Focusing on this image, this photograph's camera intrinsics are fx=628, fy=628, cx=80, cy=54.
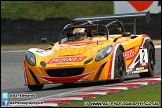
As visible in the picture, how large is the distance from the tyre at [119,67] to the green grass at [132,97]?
1136 millimetres

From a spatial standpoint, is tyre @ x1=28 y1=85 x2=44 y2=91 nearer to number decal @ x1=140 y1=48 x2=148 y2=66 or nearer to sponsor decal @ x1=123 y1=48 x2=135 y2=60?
sponsor decal @ x1=123 y1=48 x2=135 y2=60

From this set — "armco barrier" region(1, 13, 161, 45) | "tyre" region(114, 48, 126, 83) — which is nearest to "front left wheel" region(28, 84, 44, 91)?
"tyre" region(114, 48, 126, 83)

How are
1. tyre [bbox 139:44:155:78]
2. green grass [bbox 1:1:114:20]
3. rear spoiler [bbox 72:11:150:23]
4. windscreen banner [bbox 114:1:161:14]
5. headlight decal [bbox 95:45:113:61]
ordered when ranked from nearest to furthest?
headlight decal [bbox 95:45:113:61], tyre [bbox 139:44:155:78], rear spoiler [bbox 72:11:150:23], windscreen banner [bbox 114:1:161:14], green grass [bbox 1:1:114:20]

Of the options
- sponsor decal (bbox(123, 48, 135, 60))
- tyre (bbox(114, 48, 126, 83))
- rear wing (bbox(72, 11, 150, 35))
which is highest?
rear wing (bbox(72, 11, 150, 35))

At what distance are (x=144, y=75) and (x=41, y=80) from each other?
9.65ft

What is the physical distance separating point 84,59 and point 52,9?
94.2 ft

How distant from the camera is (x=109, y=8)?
3731 cm

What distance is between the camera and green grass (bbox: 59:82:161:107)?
874 cm

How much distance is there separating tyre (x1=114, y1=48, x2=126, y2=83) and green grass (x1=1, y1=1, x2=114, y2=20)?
2471 centimetres

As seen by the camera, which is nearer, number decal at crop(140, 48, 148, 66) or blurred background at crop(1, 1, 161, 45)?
number decal at crop(140, 48, 148, 66)

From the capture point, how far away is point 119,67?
11938mm

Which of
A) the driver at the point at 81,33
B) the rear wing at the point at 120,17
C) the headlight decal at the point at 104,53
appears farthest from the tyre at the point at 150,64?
the headlight decal at the point at 104,53

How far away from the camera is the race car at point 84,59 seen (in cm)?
1138

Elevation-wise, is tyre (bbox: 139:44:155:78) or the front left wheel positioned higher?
tyre (bbox: 139:44:155:78)
